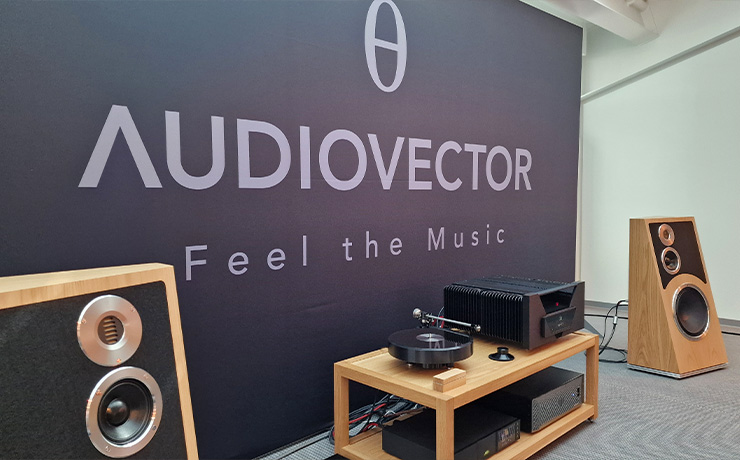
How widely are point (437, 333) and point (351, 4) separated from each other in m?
1.29

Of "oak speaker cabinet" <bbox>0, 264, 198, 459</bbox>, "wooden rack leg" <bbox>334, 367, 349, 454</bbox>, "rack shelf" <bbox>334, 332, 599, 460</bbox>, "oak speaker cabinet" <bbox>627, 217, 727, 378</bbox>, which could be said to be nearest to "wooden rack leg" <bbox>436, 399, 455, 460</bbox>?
"rack shelf" <bbox>334, 332, 599, 460</bbox>

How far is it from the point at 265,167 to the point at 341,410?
85 centimetres

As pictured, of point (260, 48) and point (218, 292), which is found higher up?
point (260, 48)

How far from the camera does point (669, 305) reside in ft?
7.87

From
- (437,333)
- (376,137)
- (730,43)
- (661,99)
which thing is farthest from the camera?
(661,99)

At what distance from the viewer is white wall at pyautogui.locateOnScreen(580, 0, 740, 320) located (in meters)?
3.35

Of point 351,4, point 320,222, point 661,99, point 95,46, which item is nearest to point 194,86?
point 95,46

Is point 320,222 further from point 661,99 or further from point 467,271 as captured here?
point 661,99

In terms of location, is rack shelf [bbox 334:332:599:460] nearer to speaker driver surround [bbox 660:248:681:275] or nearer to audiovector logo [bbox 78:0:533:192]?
audiovector logo [bbox 78:0:533:192]

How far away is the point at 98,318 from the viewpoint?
2.75 feet

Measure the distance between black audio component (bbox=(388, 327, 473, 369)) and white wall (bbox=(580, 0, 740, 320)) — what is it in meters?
2.76

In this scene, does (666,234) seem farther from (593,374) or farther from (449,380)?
(449,380)

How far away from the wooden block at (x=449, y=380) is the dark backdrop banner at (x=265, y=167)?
625 mm

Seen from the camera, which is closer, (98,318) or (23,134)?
(98,318)
